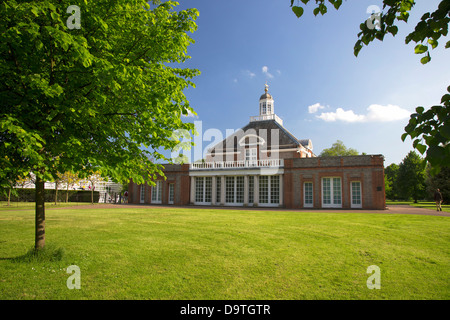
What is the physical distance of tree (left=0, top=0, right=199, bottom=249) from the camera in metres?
4.91

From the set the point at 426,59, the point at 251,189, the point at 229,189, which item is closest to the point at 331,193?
the point at 251,189

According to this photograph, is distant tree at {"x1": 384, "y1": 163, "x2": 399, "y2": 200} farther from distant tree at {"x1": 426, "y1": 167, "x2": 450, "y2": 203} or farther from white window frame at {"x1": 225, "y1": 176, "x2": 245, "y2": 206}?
white window frame at {"x1": 225, "y1": 176, "x2": 245, "y2": 206}

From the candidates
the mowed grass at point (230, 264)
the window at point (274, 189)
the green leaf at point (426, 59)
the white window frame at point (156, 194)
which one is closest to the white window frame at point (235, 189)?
the window at point (274, 189)

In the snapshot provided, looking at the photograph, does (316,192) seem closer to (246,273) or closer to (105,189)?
(246,273)

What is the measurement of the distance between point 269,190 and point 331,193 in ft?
19.9

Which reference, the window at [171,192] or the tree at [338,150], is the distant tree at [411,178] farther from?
the window at [171,192]

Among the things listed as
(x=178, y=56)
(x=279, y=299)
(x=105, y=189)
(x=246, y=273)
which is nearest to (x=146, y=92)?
(x=178, y=56)

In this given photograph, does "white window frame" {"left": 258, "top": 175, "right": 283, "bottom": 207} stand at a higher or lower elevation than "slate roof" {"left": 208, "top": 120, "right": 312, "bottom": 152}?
lower

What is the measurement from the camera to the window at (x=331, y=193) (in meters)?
25.4

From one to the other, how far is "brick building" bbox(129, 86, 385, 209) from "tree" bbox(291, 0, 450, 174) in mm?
23336

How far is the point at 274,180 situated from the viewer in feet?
93.0

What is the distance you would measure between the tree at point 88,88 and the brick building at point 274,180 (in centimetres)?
2172

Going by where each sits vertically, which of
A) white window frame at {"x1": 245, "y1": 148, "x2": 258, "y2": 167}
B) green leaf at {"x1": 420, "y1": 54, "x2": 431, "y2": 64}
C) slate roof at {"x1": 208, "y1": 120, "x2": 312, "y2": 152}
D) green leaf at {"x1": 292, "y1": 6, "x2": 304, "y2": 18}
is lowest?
green leaf at {"x1": 420, "y1": 54, "x2": 431, "y2": 64}

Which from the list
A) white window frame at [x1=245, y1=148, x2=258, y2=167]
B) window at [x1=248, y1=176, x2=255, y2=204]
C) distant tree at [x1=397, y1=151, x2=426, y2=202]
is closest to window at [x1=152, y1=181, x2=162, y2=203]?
window at [x1=248, y1=176, x2=255, y2=204]
